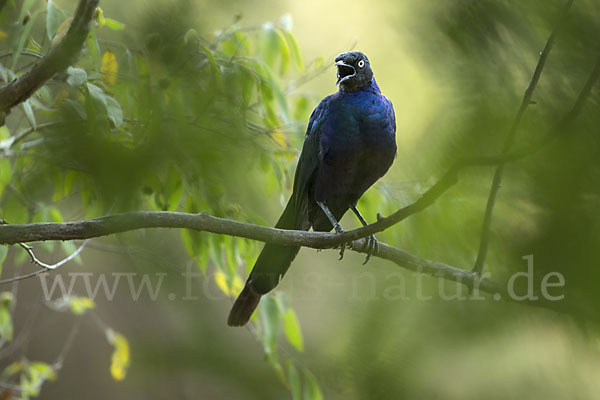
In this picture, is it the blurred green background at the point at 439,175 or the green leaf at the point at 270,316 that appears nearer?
the blurred green background at the point at 439,175

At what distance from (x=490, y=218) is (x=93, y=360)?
16.5 feet

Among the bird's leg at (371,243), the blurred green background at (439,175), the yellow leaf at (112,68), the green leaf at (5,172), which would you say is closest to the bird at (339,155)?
the bird's leg at (371,243)

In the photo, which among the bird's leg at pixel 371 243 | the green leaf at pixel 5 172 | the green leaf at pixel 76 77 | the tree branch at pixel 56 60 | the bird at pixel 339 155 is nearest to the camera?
the tree branch at pixel 56 60

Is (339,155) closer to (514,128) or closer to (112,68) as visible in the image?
(112,68)

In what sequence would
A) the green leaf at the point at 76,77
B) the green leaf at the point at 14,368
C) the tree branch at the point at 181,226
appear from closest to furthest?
the green leaf at the point at 76,77
the tree branch at the point at 181,226
the green leaf at the point at 14,368

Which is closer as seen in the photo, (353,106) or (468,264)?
(468,264)

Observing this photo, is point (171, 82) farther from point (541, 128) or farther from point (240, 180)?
point (541, 128)

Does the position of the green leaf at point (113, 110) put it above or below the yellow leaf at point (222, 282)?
above

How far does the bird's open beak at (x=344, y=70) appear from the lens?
260 centimetres

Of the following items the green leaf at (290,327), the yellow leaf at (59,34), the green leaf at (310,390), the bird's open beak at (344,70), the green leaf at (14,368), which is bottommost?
the green leaf at (14,368)

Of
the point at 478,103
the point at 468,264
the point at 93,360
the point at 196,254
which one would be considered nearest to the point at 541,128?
the point at 478,103

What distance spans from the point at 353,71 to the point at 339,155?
0.35m

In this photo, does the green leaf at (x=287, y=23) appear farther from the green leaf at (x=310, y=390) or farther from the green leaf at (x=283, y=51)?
the green leaf at (x=310, y=390)

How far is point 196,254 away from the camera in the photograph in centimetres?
240
